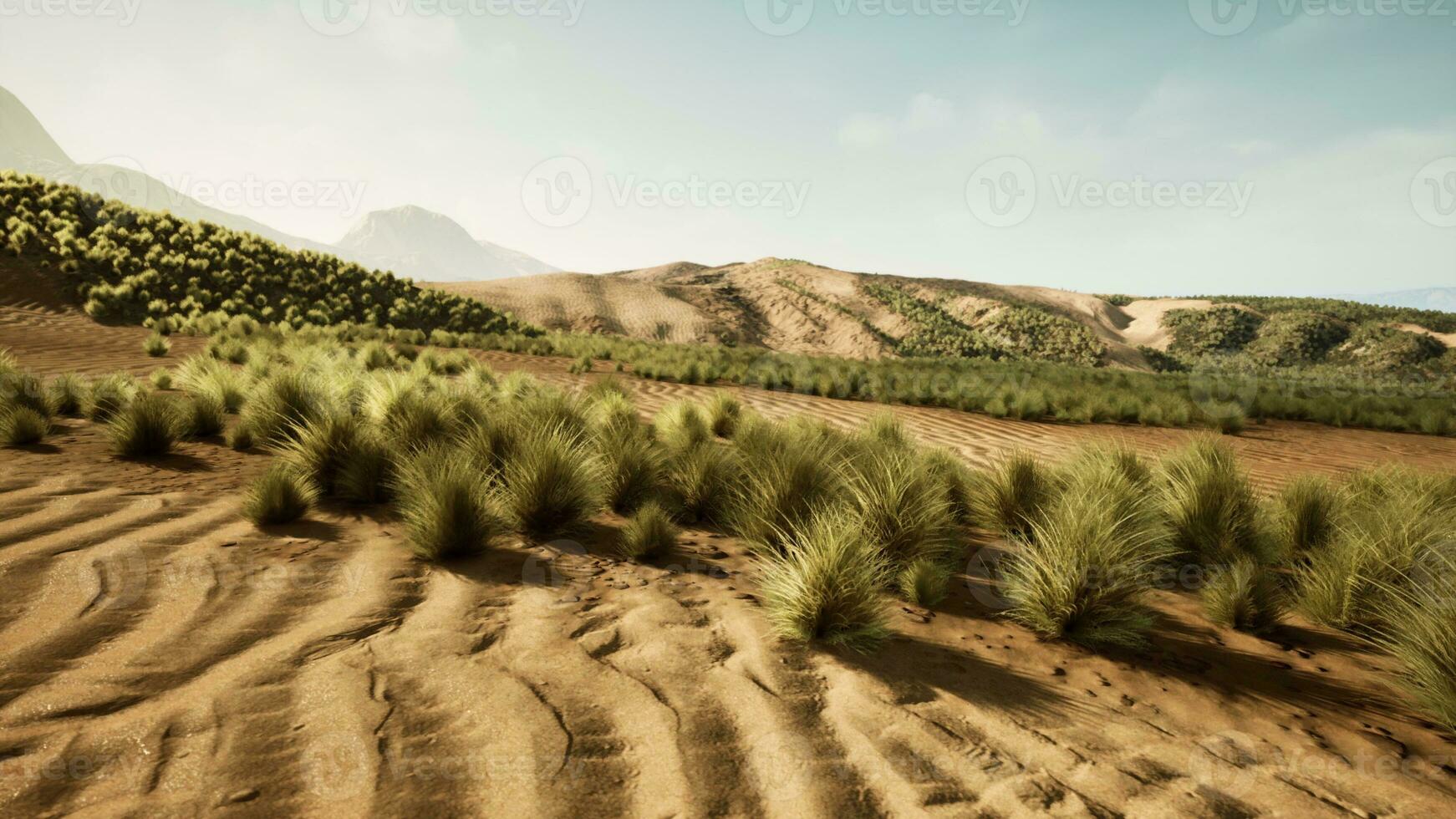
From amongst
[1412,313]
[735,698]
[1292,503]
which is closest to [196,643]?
[735,698]

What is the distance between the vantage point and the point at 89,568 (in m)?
2.59

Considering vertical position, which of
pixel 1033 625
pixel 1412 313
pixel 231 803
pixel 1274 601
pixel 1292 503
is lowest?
pixel 231 803

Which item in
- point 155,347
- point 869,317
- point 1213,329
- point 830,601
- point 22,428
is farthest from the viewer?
point 1213,329

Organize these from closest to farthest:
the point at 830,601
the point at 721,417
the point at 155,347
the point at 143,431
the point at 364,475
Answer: the point at 830,601 → the point at 364,475 → the point at 143,431 → the point at 721,417 → the point at 155,347

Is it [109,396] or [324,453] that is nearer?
[324,453]

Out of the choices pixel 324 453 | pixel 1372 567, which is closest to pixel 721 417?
pixel 324 453

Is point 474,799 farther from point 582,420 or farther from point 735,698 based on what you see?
point 582,420

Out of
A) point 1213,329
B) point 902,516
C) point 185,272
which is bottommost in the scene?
point 902,516

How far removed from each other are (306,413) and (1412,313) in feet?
266

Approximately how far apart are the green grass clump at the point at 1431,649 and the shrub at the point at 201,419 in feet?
23.6

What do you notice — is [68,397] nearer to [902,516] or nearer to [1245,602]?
[902,516]

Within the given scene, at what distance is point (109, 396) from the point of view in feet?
16.9

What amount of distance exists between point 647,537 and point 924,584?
1.43 m

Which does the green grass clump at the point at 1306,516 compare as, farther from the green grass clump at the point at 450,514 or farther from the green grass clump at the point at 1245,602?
the green grass clump at the point at 450,514
